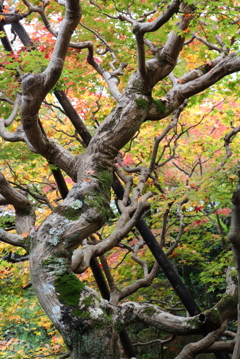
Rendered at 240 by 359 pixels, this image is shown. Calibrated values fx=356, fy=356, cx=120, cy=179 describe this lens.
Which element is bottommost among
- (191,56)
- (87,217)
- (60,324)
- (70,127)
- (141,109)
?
(60,324)

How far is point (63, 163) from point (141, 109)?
949mm

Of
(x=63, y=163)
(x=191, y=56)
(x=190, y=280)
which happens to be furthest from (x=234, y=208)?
(x=190, y=280)

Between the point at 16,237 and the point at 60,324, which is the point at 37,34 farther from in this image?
the point at 60,324

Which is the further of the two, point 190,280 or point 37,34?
point 190,280

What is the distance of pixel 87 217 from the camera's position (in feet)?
9.48

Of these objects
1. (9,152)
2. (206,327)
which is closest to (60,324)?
(206,327)

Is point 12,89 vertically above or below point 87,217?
above

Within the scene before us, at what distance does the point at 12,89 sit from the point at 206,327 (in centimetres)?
451

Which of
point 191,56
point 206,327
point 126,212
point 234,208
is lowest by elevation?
point 206,327

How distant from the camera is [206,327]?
2898mm

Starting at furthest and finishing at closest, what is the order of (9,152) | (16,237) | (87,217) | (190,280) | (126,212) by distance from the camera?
(190,280) < (9,152) < (126,212) < (16,237) < (87,217)

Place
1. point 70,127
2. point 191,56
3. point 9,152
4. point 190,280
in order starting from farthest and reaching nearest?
point 190,280 < point 70,127 < point 191,56 < point 9,152

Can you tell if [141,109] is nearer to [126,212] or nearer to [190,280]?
[126,212]

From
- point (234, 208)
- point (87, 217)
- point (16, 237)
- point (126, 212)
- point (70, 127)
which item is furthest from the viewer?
point (70, 127)
